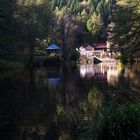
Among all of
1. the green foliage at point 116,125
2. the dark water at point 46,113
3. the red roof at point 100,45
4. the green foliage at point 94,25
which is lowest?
the dark water at point 46,113

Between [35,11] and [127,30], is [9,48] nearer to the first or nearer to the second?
[127,30]

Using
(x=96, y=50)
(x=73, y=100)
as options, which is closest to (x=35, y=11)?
(x=96, y=50)

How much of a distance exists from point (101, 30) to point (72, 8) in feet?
71.2

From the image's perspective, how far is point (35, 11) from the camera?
57.9m

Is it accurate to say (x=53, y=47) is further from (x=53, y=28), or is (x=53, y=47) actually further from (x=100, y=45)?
(x=100, y=45)

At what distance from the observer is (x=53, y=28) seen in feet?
214

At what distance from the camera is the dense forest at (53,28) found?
33.2 metres

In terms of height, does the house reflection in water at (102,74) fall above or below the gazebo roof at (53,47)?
below

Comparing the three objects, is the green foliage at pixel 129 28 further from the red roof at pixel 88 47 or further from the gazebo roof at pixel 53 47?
the red roof at pixel 88 47

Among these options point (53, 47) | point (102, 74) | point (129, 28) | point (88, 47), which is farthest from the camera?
point (88, 47)

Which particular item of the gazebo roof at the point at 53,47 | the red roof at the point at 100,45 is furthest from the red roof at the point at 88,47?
the gazebo roof at the point at 53,47

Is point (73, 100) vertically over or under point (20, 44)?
under

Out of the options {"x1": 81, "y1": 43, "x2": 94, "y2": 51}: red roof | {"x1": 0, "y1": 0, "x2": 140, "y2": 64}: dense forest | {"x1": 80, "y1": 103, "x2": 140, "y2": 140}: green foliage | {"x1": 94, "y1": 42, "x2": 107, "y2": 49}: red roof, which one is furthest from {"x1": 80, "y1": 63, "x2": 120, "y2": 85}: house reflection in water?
{"x1": 94, "y1": 42, "x2": 107, "y2": 49}: red roof

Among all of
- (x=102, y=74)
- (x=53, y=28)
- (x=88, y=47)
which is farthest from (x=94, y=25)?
(x=102, y=74)
